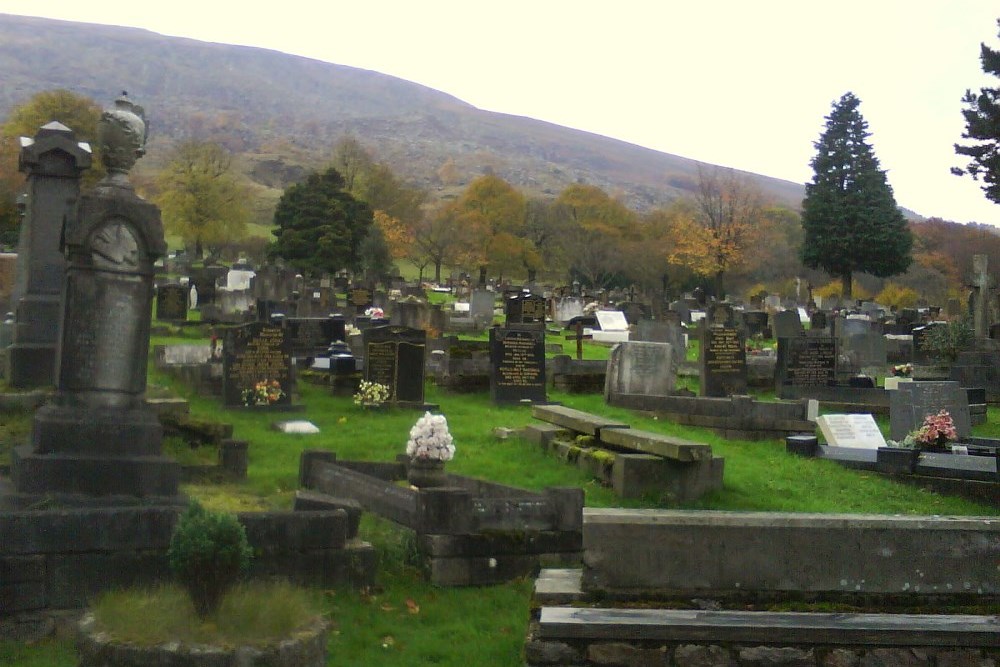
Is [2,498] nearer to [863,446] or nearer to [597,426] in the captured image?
[597,426]

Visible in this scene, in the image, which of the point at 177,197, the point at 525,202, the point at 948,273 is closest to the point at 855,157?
the point at 948,273

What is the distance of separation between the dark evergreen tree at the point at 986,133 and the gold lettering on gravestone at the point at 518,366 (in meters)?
22.2

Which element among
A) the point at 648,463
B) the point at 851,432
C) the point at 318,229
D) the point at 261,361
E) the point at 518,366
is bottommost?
the point at 648,463

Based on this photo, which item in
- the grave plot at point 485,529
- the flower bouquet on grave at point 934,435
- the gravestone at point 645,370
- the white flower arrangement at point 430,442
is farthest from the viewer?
the gravestone at point 645,370

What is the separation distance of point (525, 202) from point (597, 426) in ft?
246

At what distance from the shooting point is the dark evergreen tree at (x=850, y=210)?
60.4m

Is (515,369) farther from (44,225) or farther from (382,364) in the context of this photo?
(44,225)

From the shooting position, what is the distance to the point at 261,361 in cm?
1602

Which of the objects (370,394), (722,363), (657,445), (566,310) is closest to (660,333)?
(722,363)

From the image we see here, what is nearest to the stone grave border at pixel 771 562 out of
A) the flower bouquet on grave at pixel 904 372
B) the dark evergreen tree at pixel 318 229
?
the flower bouquet on grave at pixel 904 372

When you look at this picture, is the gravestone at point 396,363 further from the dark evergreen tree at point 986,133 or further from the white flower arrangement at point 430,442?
the dark evergreen tree at point 986,133

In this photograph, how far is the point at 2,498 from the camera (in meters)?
8.45

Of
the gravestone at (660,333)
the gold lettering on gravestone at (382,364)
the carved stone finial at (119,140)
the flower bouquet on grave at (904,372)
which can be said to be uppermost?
the carved stone finial at (119,140)

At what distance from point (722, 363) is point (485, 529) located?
416 inches
